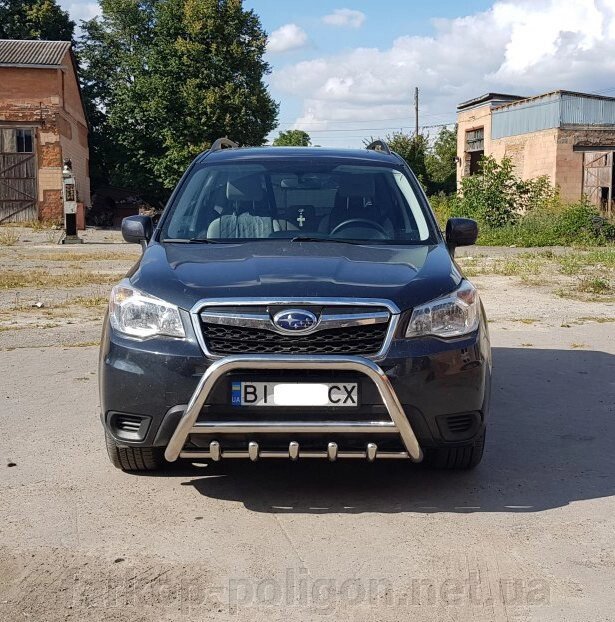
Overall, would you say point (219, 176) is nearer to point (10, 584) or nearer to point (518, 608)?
point (10, 584)

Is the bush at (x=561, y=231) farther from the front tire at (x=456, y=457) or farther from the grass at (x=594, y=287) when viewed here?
the front tire at (x=456, y=457)

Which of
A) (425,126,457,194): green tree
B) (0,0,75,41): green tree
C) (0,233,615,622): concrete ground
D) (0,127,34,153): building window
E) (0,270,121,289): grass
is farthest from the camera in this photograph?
(425,126,457,194): green tree

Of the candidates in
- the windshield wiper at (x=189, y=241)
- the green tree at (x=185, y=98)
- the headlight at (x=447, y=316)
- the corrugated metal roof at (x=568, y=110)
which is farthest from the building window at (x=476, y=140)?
the headlight at (x=447, y=316)

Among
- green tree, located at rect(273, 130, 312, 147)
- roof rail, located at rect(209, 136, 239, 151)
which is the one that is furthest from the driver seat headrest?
green tree, located at rect(273, 130, 312, 147)

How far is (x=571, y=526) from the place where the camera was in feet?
13.1

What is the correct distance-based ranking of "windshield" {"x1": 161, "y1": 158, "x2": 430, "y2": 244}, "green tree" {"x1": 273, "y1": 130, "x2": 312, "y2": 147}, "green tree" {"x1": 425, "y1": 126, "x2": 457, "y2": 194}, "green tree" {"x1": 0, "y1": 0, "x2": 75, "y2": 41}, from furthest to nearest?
1. "green tree" {"x1": 273, "y1": 130, "x2": 312, "y2": 147}
2. "green tree" {"x1": 425, "y1": 126, "x2": 457, "y2": 194}
3. "green tree" {"x1": 0, "y1": 0, "x2": 75, "y2": 41}
4. "windshield" {"x1": 161, "y1": 158, "x2": 430, "y2": 244}

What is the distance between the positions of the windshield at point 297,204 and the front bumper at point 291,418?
1222mm

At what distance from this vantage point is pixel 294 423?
3895 millimetres

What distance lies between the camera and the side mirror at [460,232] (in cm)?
551

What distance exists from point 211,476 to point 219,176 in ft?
6.62

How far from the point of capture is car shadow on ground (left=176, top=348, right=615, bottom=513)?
14.1ft

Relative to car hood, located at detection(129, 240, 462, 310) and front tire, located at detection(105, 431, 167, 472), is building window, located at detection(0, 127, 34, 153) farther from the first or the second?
front tire, located at detection(105, 431, 167, 472)

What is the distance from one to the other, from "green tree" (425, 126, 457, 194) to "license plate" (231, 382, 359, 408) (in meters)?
52.4

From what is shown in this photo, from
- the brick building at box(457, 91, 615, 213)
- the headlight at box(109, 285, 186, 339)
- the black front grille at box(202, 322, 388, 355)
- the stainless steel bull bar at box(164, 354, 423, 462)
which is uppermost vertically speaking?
the brick building at box(457, 91, 615, 213)
